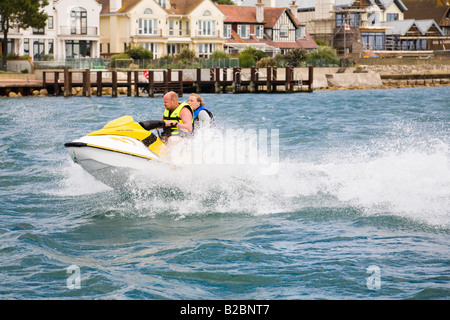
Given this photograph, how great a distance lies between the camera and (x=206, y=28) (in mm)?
73312

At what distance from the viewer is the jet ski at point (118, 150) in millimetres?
10761

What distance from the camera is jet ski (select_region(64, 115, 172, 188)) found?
35.3 ft

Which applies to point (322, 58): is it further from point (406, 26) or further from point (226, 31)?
point (406, 26)

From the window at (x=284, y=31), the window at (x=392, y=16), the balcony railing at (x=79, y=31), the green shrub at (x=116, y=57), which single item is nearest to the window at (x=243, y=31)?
the window at (x=284, y=31)

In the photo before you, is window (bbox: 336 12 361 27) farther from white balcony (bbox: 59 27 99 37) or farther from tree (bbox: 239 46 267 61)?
white balcony (bbox: 59 27 99 37)

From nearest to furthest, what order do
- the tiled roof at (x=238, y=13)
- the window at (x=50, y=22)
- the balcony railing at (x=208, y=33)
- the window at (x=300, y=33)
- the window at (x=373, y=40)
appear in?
the window at (x=50, y=22), the balcony railing at (x=208, y=33), the tiled roof at (x=238, y=13), the window at (x=300, y=33), the window at (x=373, y=40)

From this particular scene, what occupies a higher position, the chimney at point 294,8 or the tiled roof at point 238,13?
the chimney at point 294,8

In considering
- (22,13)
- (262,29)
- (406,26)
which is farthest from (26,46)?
(406,26)

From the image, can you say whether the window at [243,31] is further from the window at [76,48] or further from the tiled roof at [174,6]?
the window at [76,48]

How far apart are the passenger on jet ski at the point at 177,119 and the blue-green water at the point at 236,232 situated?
73 centimetres

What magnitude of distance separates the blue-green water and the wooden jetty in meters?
31.2

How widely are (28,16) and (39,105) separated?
1591cm

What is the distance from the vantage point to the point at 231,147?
11984 millimetres
